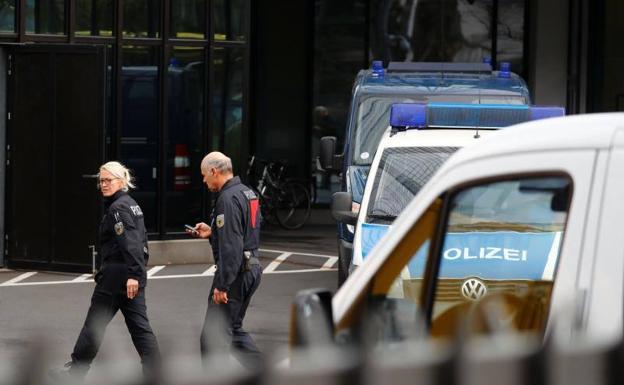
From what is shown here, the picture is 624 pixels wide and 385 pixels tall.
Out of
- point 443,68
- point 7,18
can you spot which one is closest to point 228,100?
point 7,18

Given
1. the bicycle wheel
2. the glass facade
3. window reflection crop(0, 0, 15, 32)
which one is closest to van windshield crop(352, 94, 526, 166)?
the glass facade

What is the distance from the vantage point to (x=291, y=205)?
73.0 feet

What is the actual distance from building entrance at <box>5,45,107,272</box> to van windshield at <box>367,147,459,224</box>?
560 centimetres

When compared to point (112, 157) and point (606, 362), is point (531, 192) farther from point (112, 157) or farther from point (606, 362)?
point (112, 157)

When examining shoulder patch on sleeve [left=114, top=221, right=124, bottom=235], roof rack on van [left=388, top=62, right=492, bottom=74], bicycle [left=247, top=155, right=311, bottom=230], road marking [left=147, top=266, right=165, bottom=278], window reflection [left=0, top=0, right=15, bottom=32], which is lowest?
road marking [left=147, top=266, right=165, bottom=278]

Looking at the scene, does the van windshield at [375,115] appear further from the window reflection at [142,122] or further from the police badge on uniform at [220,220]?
the police badge on uniform at [220,220]

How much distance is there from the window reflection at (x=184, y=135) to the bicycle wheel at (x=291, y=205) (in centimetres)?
493

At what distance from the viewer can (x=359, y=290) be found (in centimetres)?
377

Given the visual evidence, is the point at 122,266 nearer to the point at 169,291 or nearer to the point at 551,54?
the point at 169,291

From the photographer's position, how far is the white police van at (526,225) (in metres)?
2.79

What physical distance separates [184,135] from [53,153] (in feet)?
5.82

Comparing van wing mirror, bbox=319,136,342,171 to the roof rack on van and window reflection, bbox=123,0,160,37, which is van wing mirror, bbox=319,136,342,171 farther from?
window reflection, bbox=123,0,160,37

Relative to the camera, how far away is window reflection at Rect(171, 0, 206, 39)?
1688 centimetres

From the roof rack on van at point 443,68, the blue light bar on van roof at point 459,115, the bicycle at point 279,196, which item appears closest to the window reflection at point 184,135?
the roof rack on van at point 443,68
